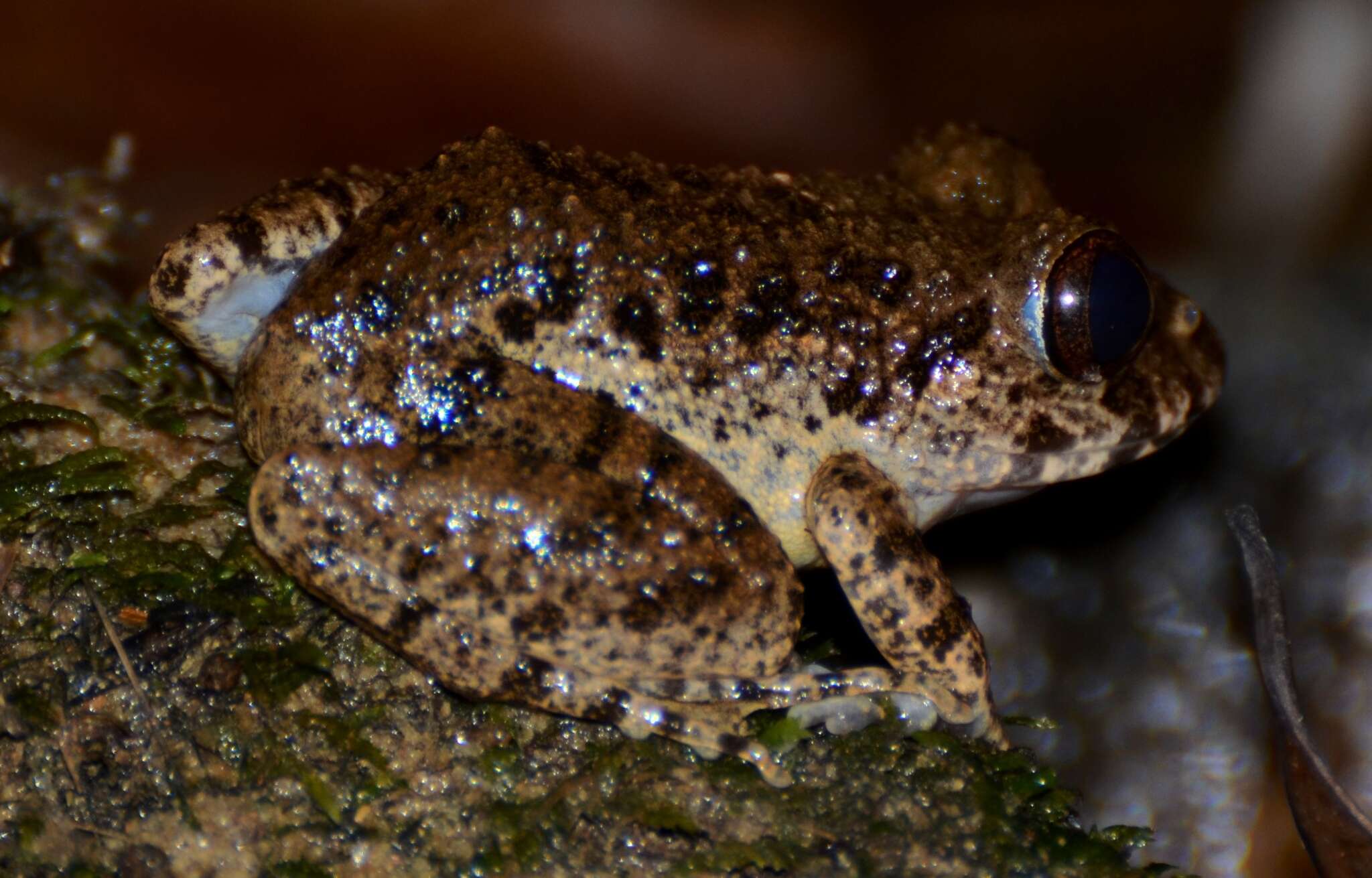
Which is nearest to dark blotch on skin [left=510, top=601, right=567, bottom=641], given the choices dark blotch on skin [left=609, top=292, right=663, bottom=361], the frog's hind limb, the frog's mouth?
the frog's hind limb

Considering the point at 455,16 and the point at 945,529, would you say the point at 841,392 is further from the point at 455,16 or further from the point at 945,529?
the point at 455,16

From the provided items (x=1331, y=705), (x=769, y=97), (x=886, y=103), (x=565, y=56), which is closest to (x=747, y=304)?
(x=1331, y=705)

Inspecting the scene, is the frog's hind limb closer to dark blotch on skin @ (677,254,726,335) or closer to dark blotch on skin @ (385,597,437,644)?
dark blotch on skin @ (385,597,437,644)

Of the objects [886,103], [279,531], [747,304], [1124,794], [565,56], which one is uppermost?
[886,103]

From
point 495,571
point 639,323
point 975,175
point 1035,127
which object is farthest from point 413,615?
point 1035,127

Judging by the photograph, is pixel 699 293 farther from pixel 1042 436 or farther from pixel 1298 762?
pixel 1298 762

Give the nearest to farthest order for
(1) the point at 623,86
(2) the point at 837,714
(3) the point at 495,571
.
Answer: (3) the point at 495,571 → (2) the point at 837,714 → (1) the point at 623,86
